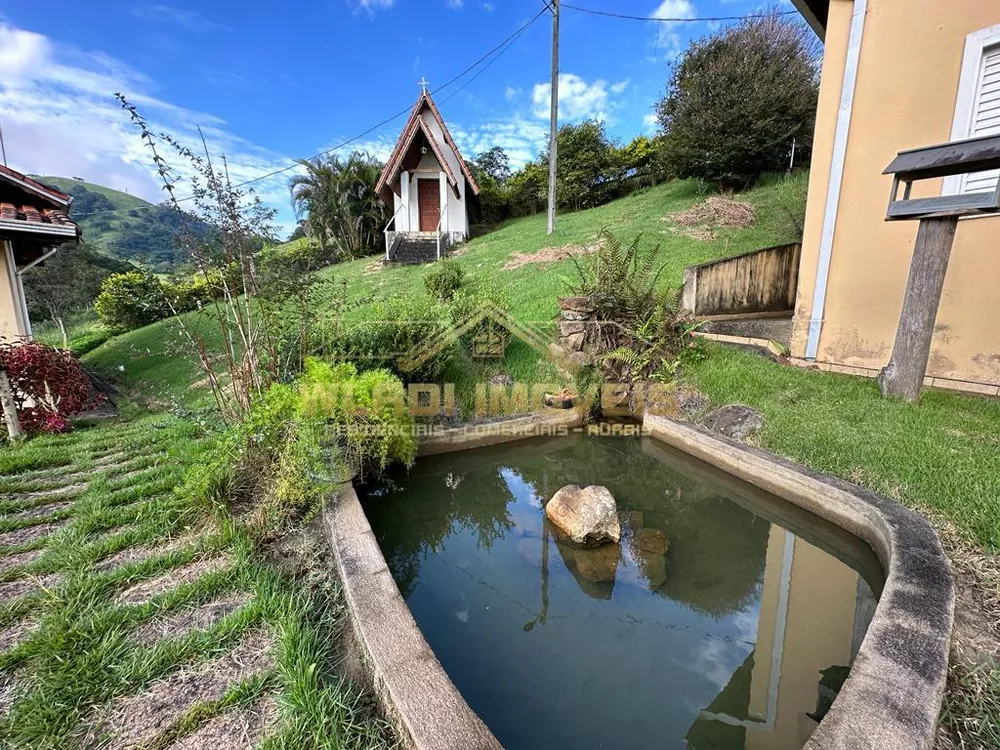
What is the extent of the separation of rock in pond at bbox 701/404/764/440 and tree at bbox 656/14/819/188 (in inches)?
489

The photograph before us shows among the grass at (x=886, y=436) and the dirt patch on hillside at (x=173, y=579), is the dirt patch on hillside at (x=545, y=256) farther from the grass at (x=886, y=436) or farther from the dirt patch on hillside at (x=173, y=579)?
the dirt patch on hillside at (x=173, y=579)

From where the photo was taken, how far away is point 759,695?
2.01 meters

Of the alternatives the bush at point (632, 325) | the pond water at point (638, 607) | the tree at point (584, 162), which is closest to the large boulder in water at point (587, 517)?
the pond water at point (638, 607)

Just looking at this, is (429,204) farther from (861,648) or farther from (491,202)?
(861,648)

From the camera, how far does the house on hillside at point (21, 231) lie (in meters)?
5.67

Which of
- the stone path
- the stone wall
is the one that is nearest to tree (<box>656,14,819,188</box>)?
the stone wall

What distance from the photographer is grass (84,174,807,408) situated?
745 centimetres

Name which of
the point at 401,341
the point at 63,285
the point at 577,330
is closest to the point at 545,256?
the point at 577,330

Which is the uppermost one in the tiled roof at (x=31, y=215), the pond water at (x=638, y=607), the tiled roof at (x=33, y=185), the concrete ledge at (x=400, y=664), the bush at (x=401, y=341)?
the tiled roof at (x=33, y=185)

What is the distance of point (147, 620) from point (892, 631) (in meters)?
3.24

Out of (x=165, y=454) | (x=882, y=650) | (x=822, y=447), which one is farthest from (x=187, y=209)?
(x=822, y=447)

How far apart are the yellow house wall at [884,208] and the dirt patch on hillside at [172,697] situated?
19.9 feet

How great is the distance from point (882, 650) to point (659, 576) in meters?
1.21

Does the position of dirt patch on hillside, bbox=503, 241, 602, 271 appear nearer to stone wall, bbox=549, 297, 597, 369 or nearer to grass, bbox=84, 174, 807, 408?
grass, bbox=84, 174, 807, 408
